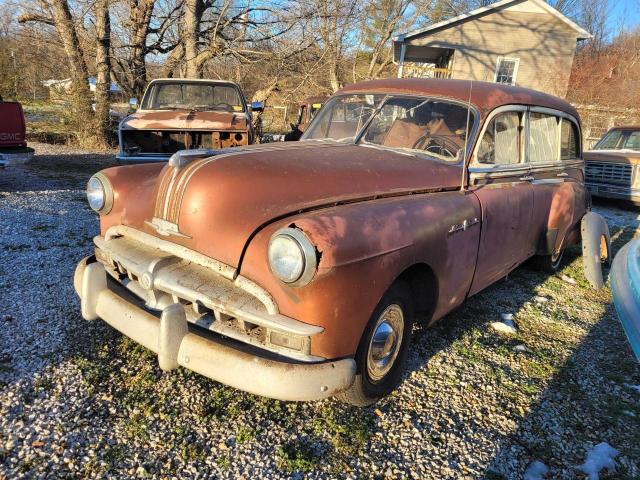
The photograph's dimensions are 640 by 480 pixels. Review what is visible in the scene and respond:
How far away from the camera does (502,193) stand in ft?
11.9

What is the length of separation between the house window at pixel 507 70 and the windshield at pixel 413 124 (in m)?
19.5

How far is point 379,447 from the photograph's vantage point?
2434mm

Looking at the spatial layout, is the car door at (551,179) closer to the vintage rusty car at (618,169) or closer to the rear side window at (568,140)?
the rear side window at (568,140)

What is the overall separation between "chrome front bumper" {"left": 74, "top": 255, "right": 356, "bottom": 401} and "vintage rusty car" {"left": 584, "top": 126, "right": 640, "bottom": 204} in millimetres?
9415

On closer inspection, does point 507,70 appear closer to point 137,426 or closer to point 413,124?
point 413,124

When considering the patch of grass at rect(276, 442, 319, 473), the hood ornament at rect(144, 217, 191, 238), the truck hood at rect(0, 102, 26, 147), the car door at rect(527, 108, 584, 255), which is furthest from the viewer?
the truck hood at rect(0, 102, 26, 147)

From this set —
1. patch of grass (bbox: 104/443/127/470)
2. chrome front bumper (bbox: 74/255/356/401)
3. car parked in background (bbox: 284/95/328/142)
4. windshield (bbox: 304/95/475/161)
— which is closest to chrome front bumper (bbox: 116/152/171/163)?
windshield (bbox: 304/95/475/161)

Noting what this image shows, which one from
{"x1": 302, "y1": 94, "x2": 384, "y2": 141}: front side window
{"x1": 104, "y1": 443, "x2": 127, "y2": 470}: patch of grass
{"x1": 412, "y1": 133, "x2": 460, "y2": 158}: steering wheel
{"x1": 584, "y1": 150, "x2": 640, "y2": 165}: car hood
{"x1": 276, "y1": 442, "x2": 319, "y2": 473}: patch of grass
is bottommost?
{"x1": 276, "y1": 442, "x2": 319, "y2": 473}: patch of grass

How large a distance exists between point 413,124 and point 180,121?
5.06 meters

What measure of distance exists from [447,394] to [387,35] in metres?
24.2

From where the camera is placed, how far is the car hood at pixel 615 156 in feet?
30.7

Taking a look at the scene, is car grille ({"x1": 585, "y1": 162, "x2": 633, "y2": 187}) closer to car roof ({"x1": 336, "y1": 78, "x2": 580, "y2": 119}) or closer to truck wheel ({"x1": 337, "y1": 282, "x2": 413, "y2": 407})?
car roof ({"x1": 336, "y1": 78, "x2": 580, "y2": 119})

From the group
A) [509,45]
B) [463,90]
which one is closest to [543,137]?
[463,90]

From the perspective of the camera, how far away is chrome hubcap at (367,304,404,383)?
101 inches
